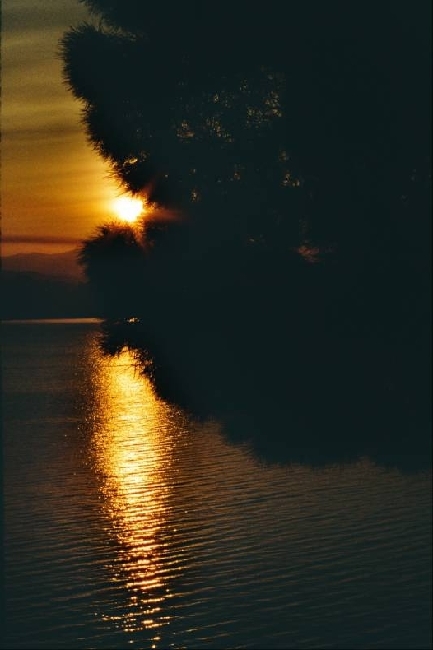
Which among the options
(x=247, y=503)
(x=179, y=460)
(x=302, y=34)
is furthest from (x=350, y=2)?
(x=179, y=460)

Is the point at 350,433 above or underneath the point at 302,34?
underneath

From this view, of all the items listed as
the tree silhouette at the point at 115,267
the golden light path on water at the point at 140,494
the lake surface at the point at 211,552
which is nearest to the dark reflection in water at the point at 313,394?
the lake surface at the point at 211,552

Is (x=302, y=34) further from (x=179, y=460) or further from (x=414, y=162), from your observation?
(x=179, y=460)

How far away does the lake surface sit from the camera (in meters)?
15.7

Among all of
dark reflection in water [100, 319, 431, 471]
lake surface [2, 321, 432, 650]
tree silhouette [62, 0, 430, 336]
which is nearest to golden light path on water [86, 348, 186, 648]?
lake surface [2, 321, 432, 650]

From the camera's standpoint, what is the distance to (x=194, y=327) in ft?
35.7

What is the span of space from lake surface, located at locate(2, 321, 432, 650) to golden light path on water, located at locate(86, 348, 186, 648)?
6 cm

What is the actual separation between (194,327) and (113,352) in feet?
4.21

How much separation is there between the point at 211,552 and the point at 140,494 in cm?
783

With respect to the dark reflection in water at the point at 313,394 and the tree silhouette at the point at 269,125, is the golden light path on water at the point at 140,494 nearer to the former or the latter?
the dark reflection in water at the point at 313,394

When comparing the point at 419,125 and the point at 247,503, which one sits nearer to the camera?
the point at 419,125

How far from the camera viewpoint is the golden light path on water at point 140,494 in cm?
1627

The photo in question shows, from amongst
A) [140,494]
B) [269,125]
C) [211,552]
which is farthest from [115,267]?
[140,494]

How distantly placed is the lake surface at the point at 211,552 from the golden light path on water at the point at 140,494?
57 millimetres
